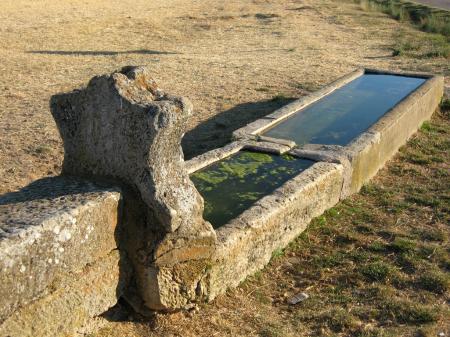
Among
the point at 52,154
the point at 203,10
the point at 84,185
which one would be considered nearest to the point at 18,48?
the point at 52,154

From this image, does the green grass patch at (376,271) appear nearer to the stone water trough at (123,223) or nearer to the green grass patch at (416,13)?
the stone water trough at (123,223)

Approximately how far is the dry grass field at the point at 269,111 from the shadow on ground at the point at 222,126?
0.03 metres

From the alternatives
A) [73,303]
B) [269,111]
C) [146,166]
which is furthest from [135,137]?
[269,111]

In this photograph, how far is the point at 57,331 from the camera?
297cm

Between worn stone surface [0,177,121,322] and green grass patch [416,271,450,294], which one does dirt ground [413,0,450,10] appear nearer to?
green grass patch [416,271,450,294]

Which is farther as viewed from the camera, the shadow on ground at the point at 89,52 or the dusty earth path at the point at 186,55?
the shadow on ground at the point at 89,52

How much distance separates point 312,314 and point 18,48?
10663 mm

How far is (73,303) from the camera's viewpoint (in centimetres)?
304

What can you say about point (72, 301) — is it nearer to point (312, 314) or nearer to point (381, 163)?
point (312, 314)

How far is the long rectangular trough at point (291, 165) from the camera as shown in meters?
4.23

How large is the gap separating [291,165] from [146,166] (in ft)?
8.79

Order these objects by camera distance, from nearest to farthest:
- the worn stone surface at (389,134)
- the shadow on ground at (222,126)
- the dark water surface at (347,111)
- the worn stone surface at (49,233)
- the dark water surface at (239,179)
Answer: the worn stone surface at (49,233) < the dark water surface at (239,179) < the worn stone surface at (389,134) < the dark water surface at (347,111) < the shadow on ground at (222,126)

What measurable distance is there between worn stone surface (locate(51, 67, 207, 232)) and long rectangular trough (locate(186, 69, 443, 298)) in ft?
2.03

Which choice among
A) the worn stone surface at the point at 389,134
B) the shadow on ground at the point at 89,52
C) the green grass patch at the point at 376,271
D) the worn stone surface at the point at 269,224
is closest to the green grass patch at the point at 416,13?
the shadow on ground at the point at 89,52
